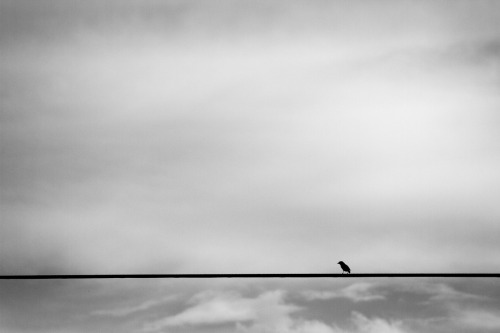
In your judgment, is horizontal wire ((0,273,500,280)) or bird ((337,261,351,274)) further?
bird ((337,261,351,274))

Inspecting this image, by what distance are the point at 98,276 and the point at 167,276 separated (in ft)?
4.39

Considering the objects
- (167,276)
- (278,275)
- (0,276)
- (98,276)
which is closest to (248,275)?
(278,275)

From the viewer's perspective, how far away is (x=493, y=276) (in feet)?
42.0

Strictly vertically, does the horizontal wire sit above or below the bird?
below

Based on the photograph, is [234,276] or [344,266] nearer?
[234,276]

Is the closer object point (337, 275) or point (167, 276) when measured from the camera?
point (337, 275)

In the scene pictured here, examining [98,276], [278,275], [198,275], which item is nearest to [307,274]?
[278,275]

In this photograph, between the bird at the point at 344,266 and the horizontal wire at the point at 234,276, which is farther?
the bird at the point at 344,266

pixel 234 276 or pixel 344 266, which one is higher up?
pixel 344 266

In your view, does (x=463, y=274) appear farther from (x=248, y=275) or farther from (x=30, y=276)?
(x=30, y=276)

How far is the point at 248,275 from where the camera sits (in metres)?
13.2

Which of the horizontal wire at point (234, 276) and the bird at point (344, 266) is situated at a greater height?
the bird at point (344, 266)

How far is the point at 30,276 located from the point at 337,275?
592 cm

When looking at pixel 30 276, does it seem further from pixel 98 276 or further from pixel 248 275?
pixel 248 275
